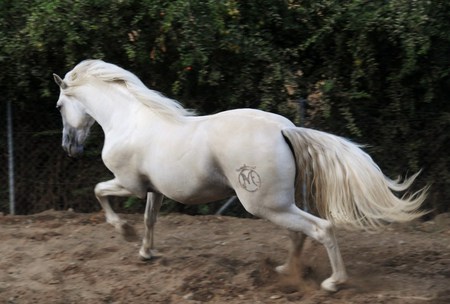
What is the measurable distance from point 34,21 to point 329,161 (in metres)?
4.09

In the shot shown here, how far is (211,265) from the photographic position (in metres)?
6.02

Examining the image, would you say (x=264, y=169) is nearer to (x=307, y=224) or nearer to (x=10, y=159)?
(x=307, y=224)

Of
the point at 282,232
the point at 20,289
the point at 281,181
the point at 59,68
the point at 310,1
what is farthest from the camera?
the point at 59,68

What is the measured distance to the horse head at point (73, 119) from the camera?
21.1 ft

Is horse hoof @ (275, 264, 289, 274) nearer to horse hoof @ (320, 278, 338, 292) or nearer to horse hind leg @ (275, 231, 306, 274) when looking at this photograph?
horse hind leg @ (275, 231, 306, 274)

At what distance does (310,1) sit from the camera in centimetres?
809

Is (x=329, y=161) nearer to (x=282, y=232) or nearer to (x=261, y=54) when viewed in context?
(x=282, y=232)

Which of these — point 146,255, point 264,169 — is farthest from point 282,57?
point 264,169

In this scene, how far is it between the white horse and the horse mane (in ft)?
0.05

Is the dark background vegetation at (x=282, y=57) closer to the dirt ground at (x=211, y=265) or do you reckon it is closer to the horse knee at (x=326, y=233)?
the dirt ground at (x=211, y=265)

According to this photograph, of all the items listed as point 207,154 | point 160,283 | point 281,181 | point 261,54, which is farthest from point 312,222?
point 261,54

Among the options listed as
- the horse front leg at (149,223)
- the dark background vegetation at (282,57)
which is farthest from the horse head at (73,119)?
the dark background vegetation at (282,57)

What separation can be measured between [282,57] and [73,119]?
2.79 meters

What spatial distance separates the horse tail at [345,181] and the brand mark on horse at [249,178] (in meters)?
0.34
